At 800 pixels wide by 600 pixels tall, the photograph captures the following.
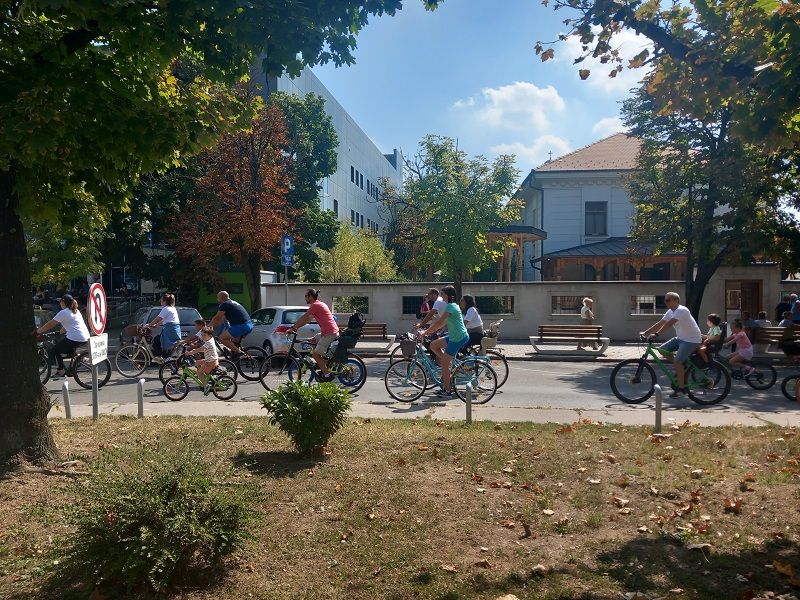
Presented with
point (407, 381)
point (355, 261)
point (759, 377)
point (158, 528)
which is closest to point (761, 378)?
point (759, 377)

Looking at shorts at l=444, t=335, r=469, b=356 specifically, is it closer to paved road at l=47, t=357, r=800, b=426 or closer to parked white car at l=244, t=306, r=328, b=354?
paved road at l=47, t=357, r=800, b=426

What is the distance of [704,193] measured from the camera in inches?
819

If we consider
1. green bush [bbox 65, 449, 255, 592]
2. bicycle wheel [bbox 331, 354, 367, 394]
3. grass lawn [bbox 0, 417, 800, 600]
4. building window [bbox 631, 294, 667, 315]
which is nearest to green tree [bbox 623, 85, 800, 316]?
building window [bbox 631, 294, 667, 315]

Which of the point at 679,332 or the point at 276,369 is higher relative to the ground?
the point at 679,332

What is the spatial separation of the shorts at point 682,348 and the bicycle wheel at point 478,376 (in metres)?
2.91

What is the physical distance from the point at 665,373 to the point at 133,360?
1132cm

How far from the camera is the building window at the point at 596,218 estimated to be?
3775 cm

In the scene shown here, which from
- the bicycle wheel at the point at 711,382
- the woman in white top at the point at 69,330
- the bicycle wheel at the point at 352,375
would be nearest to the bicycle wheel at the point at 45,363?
the woman in white top at the point at 69,330

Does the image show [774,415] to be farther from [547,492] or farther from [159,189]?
[159,189]

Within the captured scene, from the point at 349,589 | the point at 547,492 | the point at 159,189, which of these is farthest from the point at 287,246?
the point at 349,589

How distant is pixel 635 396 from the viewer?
429 inches

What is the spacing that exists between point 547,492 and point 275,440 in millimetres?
3251

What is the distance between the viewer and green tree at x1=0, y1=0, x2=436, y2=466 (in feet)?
18.5

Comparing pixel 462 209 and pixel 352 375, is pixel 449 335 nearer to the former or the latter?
pixel 352 375
